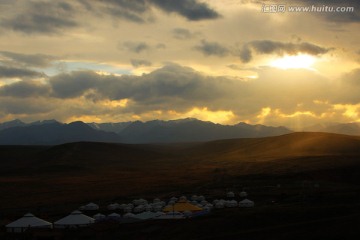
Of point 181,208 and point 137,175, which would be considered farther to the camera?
point 137,175

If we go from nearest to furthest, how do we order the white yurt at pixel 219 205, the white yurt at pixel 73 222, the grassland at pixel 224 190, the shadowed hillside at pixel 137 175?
the grassland at pixel 224 190 → the white yurt at pixel 73 222 → the white yurt at pixel 219 205 → the shadowed hillside at pixel 137 175

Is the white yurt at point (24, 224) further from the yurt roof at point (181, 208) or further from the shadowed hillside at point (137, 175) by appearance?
the shadowed hillside at point (137, 175)

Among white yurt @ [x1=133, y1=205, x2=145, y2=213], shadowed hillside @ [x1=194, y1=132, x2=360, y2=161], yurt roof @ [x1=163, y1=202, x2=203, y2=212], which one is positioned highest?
shadowed hillside @ [x1=194, y1=132, x2=360, y2=161]

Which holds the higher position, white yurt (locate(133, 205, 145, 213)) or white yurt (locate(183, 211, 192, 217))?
white yurt (locate(183, 211, 192, 217))

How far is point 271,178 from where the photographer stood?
10312cm

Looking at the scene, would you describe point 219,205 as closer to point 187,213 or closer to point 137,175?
point 187,213

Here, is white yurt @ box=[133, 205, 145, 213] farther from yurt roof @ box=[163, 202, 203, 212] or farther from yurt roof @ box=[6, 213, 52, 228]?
yurt roof @ box=[6, 213, 52, 228]

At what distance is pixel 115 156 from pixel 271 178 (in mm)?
100116

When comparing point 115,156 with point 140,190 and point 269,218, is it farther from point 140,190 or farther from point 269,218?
point 269,218

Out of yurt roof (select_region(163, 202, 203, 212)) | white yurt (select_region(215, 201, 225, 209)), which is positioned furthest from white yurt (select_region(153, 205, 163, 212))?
white yurt (select_region(215, 201, 225, 209))

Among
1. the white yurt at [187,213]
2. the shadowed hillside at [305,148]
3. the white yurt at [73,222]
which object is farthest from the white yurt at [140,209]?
the shadowed hillside at [305,148]

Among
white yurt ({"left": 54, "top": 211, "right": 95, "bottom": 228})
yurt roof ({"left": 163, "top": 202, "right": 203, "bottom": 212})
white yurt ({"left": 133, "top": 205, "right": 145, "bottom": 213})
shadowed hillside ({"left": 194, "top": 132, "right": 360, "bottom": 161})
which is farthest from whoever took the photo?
shadowed hillside ({"left": 194, "top": 132, "right": 360, "bottom": 161})

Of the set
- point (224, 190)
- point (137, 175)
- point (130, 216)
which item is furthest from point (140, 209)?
point (137, 175)

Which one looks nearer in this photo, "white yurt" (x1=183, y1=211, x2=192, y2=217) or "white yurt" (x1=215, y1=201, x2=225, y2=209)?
"white yurt" (x1=183, y1=211, x2=192, y2=217)
